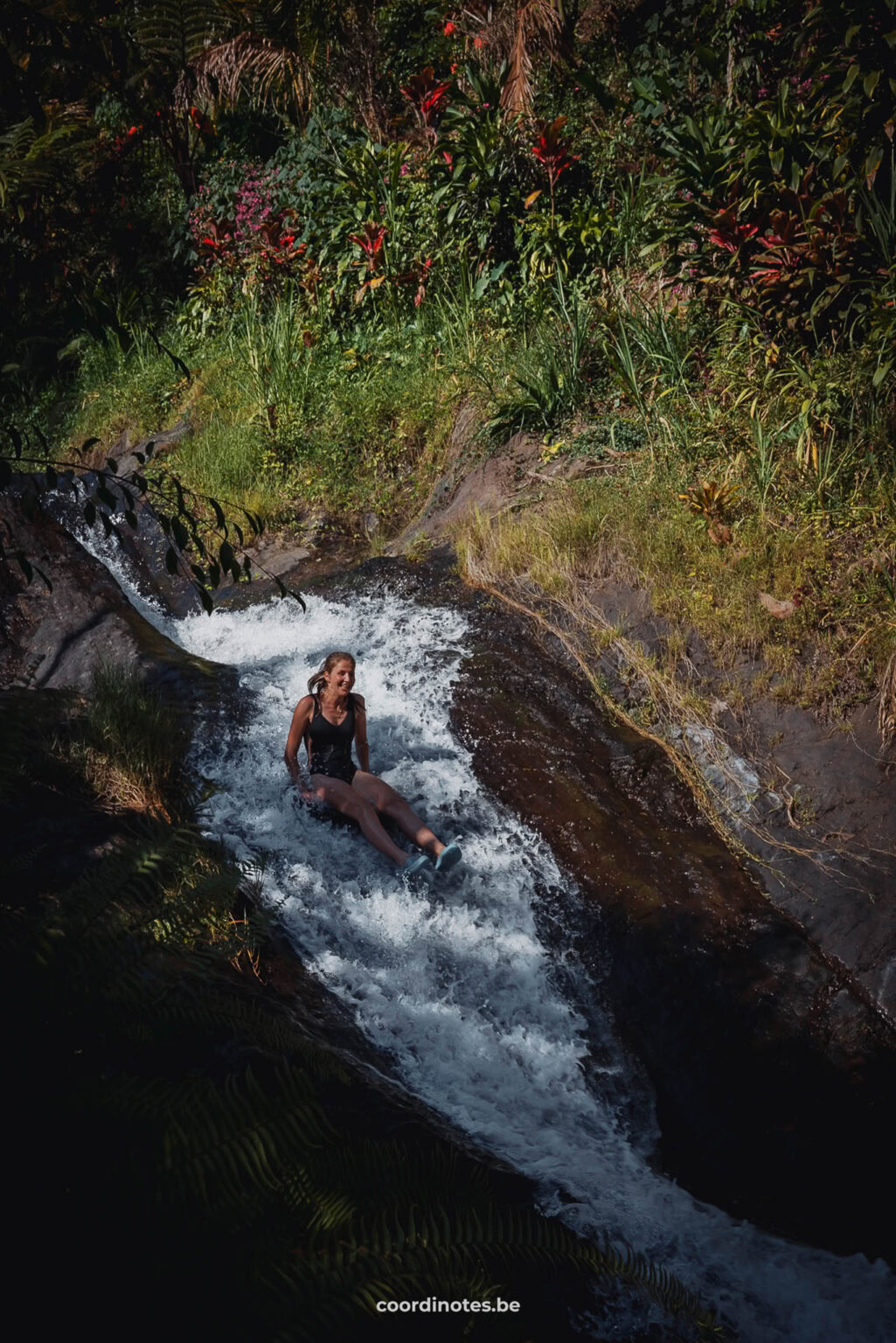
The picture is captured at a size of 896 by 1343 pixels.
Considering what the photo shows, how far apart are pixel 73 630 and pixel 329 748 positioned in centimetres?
224

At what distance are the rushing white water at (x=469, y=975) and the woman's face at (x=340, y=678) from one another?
63 centimetres

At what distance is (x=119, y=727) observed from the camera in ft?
18.2

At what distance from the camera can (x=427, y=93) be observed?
11.1 m

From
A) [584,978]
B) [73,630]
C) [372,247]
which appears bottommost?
[584,978]

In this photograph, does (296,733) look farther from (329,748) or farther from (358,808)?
(358,808)

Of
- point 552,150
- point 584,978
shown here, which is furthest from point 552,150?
point 584,978

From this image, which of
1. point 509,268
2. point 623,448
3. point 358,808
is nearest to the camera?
point 358,808

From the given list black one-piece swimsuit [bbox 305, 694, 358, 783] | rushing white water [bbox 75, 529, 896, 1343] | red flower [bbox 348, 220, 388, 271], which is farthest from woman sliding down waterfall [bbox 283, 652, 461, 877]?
red flower [bbox 348, 220, 388, 271]

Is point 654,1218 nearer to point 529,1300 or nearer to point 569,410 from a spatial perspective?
point 529,1300

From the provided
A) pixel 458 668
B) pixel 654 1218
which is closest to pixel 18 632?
pixel 458 668

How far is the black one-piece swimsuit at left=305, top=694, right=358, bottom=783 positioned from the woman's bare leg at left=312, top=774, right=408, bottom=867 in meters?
0.08

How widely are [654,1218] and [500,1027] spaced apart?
1166 millimetres

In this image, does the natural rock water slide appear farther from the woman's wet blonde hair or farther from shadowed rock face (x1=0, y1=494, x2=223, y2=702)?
the woman's wet blonde hair

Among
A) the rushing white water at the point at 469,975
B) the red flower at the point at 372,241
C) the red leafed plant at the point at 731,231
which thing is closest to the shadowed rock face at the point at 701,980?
the rushing white water at the point at 469,975
